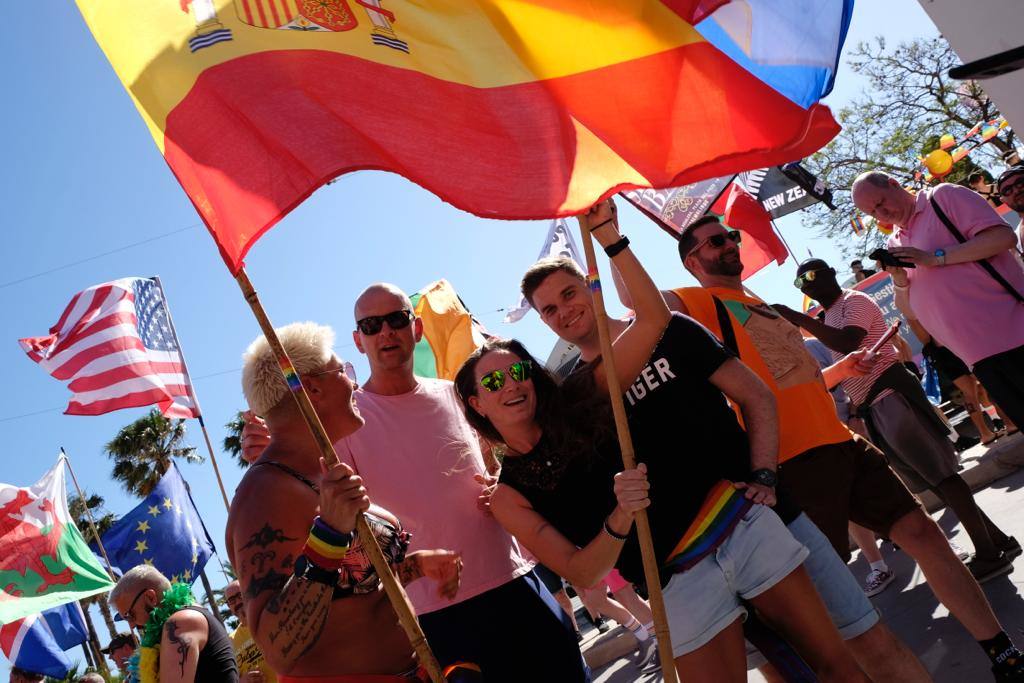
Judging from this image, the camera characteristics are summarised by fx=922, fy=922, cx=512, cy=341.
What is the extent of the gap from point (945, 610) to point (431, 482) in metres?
3.16

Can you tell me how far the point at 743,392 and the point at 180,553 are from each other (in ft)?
31.6

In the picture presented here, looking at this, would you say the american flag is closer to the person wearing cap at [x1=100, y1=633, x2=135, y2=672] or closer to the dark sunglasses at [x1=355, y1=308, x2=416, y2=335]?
the person wearing cap at [x1=100, y1=633, x2=135, y2=672]

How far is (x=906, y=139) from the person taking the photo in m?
31.1

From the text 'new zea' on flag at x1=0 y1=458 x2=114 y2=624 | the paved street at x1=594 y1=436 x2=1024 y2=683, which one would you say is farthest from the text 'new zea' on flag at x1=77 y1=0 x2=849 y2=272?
the text 'new zea' on flag at x1=0 y1=458 x2=114 y2=624

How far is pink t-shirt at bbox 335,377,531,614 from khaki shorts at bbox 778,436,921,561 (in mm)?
1249

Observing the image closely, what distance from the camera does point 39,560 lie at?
11453 mm

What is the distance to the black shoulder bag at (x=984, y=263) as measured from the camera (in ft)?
15.8

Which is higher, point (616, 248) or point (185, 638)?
point (616, 248)

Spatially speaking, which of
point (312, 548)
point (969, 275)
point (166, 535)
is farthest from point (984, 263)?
point (166, 535)

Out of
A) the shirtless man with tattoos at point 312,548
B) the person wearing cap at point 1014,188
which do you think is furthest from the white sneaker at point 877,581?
the shirtless man with tattoos at point 312,548

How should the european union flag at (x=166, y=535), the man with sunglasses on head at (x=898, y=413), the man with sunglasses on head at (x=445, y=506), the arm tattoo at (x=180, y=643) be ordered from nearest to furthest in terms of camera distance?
the man with sunglasses on head at (x=445, y=506) → the arm tattoo at (x=180, y=643) → the man with sunglasses on head at (x=898, y=413) → the european union flag at (x=166, y=535)

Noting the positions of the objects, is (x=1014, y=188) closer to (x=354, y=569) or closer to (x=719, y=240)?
(x=719, y=240)

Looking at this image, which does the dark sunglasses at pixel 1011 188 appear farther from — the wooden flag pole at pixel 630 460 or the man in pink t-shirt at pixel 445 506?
the wooden flag pole at pixel 630 460

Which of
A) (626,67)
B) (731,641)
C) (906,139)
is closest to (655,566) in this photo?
(731,641)
